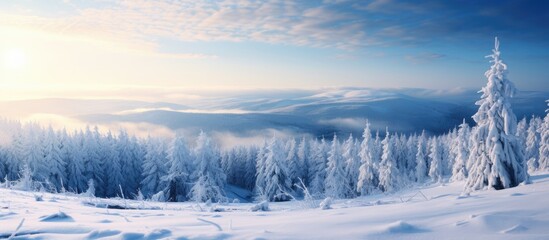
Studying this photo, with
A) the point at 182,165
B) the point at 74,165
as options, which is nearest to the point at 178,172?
the point at 182,165

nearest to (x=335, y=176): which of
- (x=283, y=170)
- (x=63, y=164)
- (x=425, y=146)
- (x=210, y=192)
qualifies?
(x=283, y=170)

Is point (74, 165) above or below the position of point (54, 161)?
below

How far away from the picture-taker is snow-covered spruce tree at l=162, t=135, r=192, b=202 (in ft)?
160

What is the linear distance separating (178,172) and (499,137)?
40508mm

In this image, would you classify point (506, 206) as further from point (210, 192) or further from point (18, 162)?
point (18, 162)

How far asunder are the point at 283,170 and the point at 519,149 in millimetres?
34187

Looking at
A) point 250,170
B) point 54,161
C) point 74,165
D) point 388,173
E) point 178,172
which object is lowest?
point 250,170

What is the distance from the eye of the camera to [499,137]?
19297 millimetres

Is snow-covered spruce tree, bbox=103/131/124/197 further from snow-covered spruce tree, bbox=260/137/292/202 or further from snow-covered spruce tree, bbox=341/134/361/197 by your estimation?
snow-covered spruce tree, bbox=341/134/361/197

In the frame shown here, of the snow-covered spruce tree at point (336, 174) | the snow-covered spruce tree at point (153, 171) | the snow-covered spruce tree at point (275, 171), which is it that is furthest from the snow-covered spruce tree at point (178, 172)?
the snow-covered spruce tree at point (336, 174)

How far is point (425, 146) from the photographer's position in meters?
85.1

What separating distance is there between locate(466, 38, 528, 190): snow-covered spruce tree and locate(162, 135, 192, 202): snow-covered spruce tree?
126 feet

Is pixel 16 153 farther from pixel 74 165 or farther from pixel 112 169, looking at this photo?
pixel 112 169

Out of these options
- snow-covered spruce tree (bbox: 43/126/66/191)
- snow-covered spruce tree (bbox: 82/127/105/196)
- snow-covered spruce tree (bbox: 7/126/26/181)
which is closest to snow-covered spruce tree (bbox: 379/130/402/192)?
snow-covered spruce tree (bbox: 82/127/105/196)
